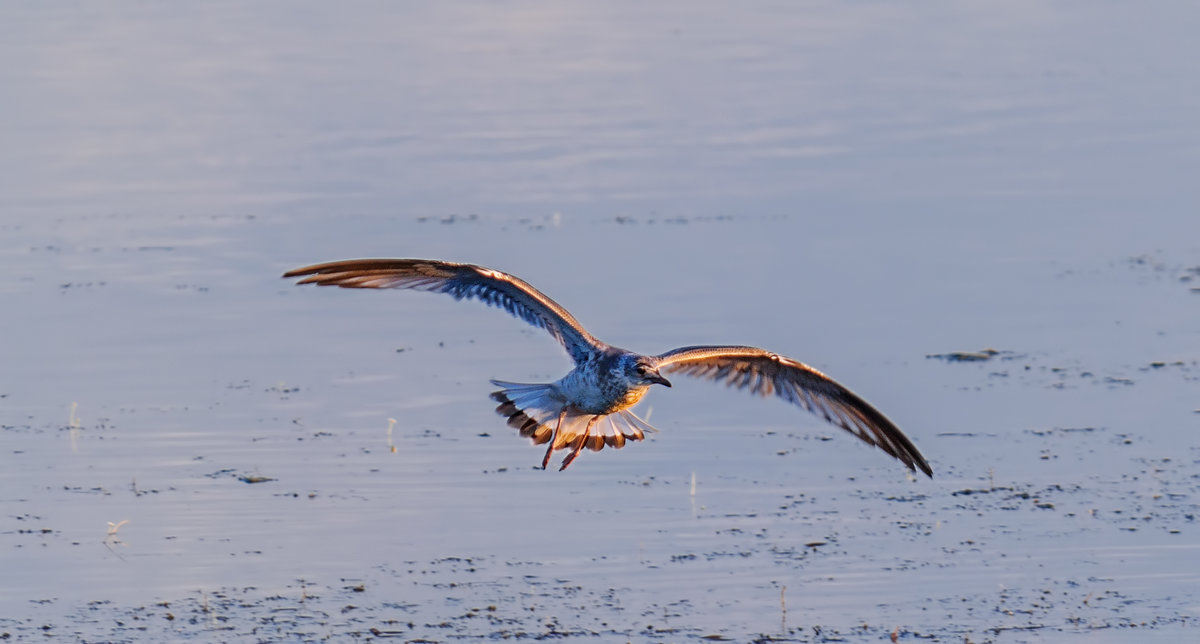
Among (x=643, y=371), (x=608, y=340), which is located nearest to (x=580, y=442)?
(x=643, y=371)

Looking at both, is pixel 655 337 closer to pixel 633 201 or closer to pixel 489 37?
pixel 633 201

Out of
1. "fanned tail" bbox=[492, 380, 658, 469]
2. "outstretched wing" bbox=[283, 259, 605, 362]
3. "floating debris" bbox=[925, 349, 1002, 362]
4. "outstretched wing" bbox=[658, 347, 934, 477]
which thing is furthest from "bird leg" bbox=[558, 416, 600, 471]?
"floating debris" bbox=[925, 349, 1002, 362]

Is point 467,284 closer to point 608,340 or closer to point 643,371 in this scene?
point 643,371

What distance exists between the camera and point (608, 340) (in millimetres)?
12930

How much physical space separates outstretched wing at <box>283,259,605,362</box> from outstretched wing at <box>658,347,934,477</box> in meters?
0.53

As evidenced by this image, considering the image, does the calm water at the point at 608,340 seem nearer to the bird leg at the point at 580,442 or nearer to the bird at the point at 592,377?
the bird leg at the point at 580,442

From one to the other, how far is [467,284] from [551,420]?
853 millimetres

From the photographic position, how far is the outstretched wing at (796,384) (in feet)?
29.0

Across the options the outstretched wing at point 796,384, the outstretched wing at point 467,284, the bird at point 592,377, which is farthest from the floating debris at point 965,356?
the outstretched wing at point 467,284

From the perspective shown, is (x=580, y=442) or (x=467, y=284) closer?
(x=467, y=284)

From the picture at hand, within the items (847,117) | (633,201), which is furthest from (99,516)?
(847,117)

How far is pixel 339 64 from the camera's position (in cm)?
2772

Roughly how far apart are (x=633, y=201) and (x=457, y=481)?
7.69m

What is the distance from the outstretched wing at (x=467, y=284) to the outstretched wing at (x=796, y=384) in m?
0.53
